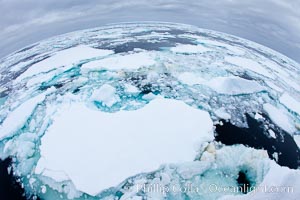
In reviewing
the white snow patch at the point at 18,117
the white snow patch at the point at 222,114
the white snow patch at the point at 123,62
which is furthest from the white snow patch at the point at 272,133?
the white snow patch at the point at 18,117

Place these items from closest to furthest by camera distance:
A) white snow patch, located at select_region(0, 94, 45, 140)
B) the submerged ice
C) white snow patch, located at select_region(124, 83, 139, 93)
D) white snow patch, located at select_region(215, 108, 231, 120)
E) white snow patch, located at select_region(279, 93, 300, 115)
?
1. the submerged ice
2. white snow patch, located at select_region(0, 94, 45, 140)
3. white snow patch, located at select_region(215, 108, 231, 120)
4. white snow patch, located at select_region(124, 83, 139, 93)
5. white snow patch, located at select_region(279, 93, 300, 115)

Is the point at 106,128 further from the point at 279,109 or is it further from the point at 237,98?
the point at 279,109

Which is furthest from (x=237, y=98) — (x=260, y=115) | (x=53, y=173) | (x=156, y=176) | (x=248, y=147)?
(x=53, y=173)

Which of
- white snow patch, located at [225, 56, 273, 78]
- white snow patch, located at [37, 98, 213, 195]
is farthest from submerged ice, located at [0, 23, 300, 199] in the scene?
white snow patch, located at [225, 56, 273, 78]

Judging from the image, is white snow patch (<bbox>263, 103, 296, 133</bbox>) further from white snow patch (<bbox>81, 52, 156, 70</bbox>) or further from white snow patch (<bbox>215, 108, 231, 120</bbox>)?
white snow patch (<bbox>81, 52, 156, 70</bbox>)

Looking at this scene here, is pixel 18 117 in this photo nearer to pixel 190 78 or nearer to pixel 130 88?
pixel 130 88

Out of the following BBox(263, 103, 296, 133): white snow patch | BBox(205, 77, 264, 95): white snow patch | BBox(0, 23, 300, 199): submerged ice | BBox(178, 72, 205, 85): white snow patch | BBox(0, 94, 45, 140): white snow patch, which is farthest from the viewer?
BBox(178, 72, 205, 85): white snow patch
